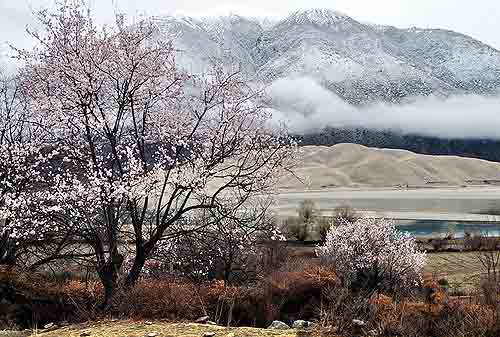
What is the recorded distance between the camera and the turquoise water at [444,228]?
245 ft

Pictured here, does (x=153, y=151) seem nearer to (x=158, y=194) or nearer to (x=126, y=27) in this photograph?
(x=158, y=194)

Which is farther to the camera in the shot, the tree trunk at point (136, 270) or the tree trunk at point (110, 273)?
the tree trunk at point (110, 273)

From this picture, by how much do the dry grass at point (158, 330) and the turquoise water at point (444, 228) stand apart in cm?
6801

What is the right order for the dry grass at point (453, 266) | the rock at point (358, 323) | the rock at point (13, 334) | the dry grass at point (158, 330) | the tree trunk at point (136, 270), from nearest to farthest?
the rock at point (358, 323), the dry grass at point (158, 330), the rock at point (13, 334), the tree trunk at point (136, 270), the dry grass at point (453, 266)

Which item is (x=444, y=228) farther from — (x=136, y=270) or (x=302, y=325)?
(x=136, y=270)

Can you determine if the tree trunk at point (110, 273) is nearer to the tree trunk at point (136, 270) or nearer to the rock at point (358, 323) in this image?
the tree trunk at point (136, 270)

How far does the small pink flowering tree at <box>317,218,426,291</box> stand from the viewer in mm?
33844

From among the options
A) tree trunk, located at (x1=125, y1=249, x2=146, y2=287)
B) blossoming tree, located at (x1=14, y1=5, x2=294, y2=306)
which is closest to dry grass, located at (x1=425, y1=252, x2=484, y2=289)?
blossoming tree, located at (x1=14, y1=5, x2=294, y2=306)

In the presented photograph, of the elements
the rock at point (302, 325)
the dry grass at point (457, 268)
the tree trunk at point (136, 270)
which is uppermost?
the tree trunk at point (136, 270)

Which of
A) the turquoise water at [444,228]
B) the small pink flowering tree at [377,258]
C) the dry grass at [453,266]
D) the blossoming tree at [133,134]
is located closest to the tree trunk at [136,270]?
the blossoming tree at [133,134]

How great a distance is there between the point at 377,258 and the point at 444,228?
167ft

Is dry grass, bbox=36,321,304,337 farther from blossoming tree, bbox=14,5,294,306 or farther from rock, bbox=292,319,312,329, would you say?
blossoming tree, bbox=14,5,294,306

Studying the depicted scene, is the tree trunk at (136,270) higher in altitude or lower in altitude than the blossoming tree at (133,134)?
lower

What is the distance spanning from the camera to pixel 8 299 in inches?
551
